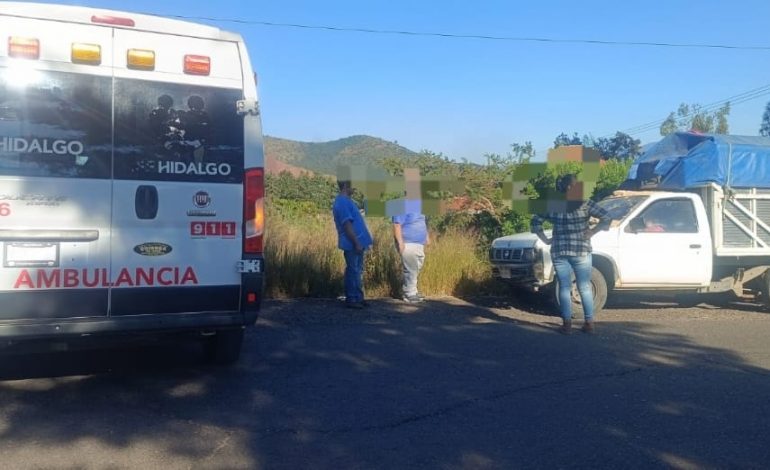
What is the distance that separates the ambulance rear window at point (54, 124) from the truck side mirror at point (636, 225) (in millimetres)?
7346

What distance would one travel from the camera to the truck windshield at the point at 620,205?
1075 cm

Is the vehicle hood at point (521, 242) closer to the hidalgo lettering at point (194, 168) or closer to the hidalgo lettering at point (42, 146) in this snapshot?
the hidalgo lettering at point (194, 168)

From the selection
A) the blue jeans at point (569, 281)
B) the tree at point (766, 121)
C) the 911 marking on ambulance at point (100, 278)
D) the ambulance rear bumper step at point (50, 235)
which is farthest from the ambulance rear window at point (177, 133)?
the tree at point (766, 121)

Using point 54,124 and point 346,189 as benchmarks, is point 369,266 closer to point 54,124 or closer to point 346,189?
point 346,189

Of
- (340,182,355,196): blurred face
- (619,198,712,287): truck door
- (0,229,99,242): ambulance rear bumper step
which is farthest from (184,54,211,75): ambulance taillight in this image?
(619,198,712,287): truck door

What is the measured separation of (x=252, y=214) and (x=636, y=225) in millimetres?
6439

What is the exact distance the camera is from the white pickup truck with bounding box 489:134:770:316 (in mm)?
10484

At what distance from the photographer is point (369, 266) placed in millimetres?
12188

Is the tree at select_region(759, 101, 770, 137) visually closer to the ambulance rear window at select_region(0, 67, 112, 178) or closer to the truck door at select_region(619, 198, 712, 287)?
the truck door at select_region(619, 198, 712, 287)

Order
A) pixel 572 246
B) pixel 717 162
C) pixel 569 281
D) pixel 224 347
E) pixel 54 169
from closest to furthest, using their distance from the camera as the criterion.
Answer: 1. pixel 54 169
2. pixel 224 347
3. pixel 572 246
4. pixel 569 281
5. pixel 717 162

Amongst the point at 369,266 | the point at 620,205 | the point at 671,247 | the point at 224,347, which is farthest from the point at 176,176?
the point at 671,247

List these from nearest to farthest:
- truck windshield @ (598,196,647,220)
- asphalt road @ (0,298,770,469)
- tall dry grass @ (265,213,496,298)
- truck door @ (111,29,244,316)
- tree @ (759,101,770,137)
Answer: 1. asphalt road @ (0,298,770,469)
2. truck door @ (111,29,244,316)
3. truck windshield @ (598,196,647,220)
4. tall dry grass @ (265,213,496,298)
5. tree @ (759,101,770,137)

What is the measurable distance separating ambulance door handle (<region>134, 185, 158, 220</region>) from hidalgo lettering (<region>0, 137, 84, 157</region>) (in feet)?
1.63

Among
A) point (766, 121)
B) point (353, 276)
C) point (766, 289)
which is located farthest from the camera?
point (766, 121)
